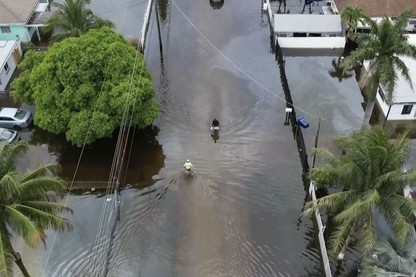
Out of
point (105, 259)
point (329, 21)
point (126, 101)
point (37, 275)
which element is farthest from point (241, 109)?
point (37, 275)

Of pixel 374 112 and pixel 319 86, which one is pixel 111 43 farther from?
pixel 374 112

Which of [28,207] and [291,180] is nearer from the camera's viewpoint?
[28,207]

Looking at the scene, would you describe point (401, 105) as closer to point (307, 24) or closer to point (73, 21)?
point (307, 24)

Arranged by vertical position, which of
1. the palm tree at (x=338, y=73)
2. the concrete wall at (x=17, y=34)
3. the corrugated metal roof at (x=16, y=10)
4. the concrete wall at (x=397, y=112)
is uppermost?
the corrugated metal roof at (x=16, y=10)

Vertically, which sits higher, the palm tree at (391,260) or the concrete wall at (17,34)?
the concrete wall at (17,34)

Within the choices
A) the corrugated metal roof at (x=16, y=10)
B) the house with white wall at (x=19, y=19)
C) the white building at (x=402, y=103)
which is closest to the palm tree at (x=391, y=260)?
the white building at (x=402, y=103)

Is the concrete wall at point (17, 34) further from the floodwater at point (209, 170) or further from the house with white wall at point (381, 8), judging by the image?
the house with white wall at point (381, 8)
